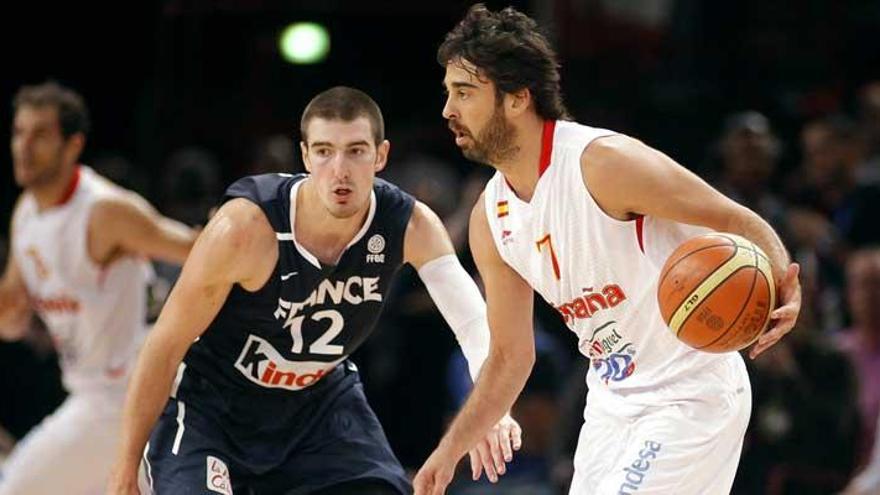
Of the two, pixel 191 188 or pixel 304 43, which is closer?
pixel 191 188

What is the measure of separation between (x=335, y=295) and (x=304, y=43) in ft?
16.8

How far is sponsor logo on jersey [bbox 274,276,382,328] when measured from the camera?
5977 millimetres

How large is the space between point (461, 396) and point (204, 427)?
349cm

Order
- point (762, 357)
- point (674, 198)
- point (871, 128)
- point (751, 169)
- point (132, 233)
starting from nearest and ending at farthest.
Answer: point (674, 198) → point (132, 233) → point (762, 357) → point (751, 169) → point (871, 128)

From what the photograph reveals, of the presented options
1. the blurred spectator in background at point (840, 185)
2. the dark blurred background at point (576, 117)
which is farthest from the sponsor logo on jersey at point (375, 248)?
the blurred spectator in background at point (840, 185)

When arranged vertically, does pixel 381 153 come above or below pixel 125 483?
above

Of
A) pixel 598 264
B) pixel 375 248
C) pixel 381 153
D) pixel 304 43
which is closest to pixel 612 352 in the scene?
pixel 598 264

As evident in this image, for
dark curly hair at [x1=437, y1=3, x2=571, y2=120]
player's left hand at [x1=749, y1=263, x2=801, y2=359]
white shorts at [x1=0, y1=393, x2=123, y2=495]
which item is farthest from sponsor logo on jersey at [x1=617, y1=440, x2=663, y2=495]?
white shorts at [x1=0, y1=393, x2=123, y2=495]

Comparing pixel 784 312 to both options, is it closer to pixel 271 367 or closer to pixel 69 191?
pixel 271 367

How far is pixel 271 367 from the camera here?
6.08 meters

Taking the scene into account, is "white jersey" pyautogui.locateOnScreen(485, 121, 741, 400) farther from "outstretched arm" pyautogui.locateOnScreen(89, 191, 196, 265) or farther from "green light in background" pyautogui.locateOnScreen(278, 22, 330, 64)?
"green light in background" pyautogui.locateOnScreen(278, 22, 330, 64)

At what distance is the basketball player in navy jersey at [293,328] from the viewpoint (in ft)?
18.7

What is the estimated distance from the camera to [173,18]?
1105 centimetres

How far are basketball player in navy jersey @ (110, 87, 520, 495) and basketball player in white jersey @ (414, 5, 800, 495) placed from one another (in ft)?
1.24
